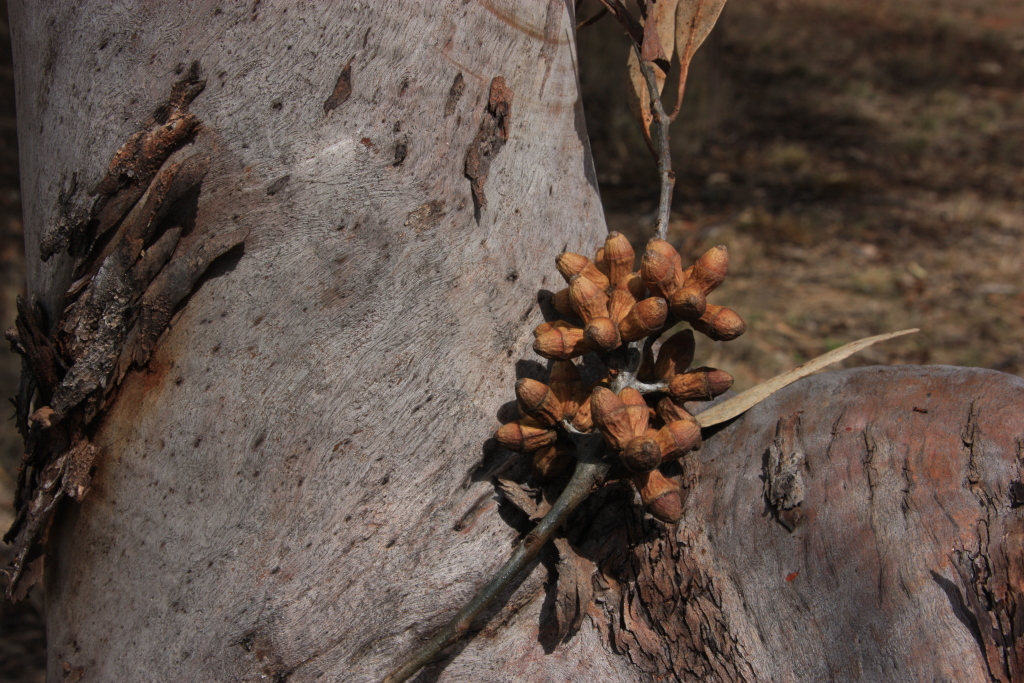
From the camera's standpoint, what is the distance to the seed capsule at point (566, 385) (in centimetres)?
98

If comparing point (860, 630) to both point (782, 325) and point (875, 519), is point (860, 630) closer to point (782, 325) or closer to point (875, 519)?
point (875, 519)

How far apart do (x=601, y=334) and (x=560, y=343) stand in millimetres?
62

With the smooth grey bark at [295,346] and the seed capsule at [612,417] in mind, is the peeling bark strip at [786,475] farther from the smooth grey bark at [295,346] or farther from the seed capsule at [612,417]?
the smooth grey bark at [295,346]

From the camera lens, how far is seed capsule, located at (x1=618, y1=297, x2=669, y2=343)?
94 cm

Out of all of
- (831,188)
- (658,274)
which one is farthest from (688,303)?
(831,188)

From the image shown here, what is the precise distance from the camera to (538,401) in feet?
3.11

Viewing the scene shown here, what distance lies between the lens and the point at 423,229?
3.18ft

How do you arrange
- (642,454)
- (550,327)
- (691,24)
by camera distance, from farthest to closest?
(691,24), (550,327), (642,454)

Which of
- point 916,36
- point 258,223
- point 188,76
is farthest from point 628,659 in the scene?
point 916,36

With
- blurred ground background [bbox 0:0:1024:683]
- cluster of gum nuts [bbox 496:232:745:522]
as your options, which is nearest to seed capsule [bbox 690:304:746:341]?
cluster of gum nuts [bbox 496:232:745:522]

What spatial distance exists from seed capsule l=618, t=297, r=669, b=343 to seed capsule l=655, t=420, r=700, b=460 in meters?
0.12

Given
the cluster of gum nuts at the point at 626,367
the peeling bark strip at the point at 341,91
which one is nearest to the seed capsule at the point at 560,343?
the cluster of gum nuts at the point at 626,367

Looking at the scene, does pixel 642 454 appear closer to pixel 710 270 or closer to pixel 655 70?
pixel 710 270

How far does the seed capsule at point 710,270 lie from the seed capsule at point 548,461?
0.88 ft
